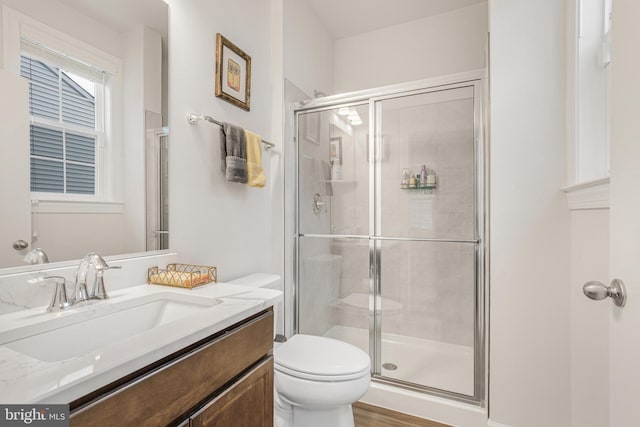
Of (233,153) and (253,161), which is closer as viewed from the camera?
(233,153)

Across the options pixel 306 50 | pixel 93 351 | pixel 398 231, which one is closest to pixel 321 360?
pixel 93 351

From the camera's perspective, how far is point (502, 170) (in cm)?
153

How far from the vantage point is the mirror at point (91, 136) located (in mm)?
876

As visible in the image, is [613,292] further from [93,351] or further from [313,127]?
[313,127]

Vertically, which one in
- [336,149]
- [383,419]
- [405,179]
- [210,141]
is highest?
[336,149]

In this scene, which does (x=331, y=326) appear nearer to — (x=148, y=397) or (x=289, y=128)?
(x=289, y=128)

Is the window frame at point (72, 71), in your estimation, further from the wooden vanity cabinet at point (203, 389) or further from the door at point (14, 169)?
the wooden vanity cabinet at point (203, 389)

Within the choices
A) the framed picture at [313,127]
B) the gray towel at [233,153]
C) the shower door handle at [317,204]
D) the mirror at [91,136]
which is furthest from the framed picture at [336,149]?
the mirror at [91,136]

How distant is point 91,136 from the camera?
3.48 ft

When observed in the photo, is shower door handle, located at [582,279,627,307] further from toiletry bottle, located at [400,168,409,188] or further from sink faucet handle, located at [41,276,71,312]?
toiletry bottle, located at [400,168,409,188]

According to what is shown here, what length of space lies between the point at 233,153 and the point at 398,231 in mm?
1209

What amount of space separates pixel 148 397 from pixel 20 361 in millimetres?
232

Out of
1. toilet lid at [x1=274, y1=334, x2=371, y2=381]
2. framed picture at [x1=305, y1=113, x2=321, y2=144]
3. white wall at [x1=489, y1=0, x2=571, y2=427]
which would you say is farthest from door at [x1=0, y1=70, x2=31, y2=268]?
white wall at [x1=489, y1=0, x2=571, y2=427]

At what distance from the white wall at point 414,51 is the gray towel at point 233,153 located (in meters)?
1.72
